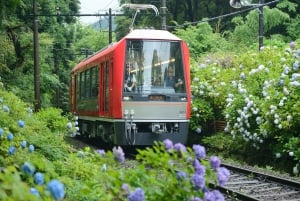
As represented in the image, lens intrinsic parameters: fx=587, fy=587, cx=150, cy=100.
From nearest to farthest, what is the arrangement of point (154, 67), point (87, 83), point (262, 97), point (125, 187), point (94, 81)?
point (125, 187)
point (154, 67)
point (262, 97)
point (94, 81)
point (87, 83)

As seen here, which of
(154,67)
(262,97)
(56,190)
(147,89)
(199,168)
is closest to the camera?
(56,190)

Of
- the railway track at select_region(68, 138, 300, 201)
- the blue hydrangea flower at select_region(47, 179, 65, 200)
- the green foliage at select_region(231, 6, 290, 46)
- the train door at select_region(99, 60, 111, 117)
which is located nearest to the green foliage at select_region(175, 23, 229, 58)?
the green foliage at select_region(231, 6, 290, 46)

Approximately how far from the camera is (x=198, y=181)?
3062 mm

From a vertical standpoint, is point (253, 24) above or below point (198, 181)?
above

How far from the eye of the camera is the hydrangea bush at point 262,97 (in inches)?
448

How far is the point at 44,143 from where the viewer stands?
7789mm

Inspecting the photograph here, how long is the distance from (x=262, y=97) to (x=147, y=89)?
9.01ft

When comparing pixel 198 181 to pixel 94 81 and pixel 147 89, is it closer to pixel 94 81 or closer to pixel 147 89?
pixel 147 89

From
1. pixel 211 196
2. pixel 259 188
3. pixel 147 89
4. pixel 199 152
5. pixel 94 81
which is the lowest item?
pixel 259 188

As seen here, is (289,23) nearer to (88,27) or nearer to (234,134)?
(234,134)

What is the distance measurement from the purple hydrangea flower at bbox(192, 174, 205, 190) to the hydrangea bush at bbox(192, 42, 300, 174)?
784cm

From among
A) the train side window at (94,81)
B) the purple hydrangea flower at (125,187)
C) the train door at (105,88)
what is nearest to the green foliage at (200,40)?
the train side window at (94,81)

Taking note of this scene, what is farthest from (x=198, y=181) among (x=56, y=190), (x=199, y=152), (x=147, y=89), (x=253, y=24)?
(x=253, y=24)

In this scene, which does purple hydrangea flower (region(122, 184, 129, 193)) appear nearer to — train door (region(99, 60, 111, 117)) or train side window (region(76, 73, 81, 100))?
train door (region(99, 60, 111, 117))
